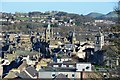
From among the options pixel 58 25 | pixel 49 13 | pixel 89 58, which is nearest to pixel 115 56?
pixel 89 58

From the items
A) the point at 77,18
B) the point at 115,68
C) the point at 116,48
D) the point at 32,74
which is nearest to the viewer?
the point at 116,48

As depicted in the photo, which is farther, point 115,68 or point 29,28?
point 29,28

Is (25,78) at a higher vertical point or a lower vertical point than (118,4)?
lower

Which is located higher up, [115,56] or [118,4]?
[118,4]

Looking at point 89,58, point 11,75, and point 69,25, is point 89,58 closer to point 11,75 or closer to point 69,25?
point 11,75

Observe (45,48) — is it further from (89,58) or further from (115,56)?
(115,56)

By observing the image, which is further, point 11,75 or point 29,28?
point 29,28

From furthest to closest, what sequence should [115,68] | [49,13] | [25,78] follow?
[49,13]
[25,78]
[115,68]

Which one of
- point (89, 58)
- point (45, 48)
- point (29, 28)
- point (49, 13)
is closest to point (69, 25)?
point (29, 28)

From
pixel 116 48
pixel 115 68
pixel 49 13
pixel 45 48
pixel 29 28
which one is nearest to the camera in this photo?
pixel 116 48
